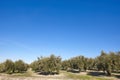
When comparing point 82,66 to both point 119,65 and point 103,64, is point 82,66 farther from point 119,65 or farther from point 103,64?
point 119,65

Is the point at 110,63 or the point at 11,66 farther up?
the point at 11,66

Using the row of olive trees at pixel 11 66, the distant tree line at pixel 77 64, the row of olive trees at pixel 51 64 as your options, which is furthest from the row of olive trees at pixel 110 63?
the row of olive trees at pixel 11 66

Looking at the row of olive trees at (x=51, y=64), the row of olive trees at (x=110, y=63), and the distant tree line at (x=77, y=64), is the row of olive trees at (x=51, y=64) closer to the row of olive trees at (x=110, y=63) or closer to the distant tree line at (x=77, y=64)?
the distant tree line at (x=77, y=64)

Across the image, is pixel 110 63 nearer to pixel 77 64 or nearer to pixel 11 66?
pixel 77 64

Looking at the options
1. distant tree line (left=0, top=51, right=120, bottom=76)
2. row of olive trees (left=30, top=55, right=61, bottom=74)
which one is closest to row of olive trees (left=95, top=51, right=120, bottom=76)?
distant tree line (left=0, top=51, right=120, bottom=76)

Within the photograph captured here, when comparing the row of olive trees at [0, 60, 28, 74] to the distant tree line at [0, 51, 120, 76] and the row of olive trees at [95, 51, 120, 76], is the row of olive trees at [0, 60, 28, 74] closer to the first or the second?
the distant tree line at [0, 51, 120, 76]

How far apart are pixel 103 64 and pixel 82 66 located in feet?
100

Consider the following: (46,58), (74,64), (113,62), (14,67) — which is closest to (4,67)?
(14,67)

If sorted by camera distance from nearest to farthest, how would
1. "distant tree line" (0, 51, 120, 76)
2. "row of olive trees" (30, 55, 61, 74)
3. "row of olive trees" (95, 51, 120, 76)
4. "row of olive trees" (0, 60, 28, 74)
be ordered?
"row of olive trees" (95, 51, 120, 76), "distant tree line" (0, 51, 120, 76), "row of olive trees" (30, 55, 61, 74), "row of olive trees" (0, 60, 28, 74)

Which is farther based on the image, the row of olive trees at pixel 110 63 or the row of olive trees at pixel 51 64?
the row of olive trees at pixel 51 64

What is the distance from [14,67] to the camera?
116125mm

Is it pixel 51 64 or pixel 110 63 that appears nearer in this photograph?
pixel 110 63

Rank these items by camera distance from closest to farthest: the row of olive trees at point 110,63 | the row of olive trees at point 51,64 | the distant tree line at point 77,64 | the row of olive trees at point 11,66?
the row of olive trees at point 110,63
the distant tree line at point 77,64
the row of olive trees at point 51,64
the row of olive trees at point 11,66

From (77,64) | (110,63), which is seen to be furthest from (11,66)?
(110,63)
